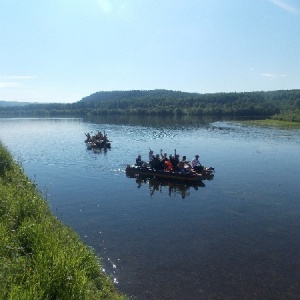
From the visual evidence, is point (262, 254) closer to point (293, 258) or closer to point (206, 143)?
point (293, 258)

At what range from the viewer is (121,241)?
1495 centimetres

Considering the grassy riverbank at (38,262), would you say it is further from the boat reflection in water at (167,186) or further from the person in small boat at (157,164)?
the person in small boat at (157,164)

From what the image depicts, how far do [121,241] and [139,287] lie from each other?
3.81 meters

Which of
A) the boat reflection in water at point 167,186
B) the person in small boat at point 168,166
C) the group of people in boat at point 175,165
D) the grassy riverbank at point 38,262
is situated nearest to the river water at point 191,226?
the boat reflection in water at point 167,186

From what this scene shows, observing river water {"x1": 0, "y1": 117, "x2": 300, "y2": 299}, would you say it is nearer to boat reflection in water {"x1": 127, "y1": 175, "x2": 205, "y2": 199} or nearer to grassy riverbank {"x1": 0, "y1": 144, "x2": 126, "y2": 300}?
boat reflection in water {"x1": 127, "y1": 175, "x2": 205, "y2": 199}

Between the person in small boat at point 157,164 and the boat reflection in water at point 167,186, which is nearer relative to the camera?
the boat reflection in water at point 167,186

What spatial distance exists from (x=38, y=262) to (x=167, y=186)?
57.6ft

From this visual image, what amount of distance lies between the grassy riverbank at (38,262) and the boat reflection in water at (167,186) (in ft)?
38.7

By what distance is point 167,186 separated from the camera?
25328mm

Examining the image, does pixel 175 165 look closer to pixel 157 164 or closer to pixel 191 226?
pixel 157 164

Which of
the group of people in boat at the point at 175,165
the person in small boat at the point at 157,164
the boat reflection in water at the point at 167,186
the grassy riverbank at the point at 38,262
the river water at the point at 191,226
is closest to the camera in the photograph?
the grassy riverbank at the point at 38,262

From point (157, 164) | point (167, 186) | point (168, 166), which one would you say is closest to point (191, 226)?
point (167, 186)

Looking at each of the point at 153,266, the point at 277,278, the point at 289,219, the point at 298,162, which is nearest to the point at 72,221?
the point at 153,266

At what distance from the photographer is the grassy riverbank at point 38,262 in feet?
23.4
